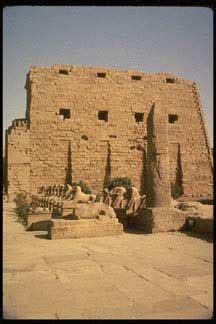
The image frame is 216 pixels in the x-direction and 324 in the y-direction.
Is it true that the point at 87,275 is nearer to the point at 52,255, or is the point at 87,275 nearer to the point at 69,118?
the point at 52,255

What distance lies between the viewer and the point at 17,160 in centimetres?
1808

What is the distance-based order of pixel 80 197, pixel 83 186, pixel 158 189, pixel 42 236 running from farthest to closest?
pixel 83 186 → pixel 80 197 → pixel 158 189 → pixel 42 236

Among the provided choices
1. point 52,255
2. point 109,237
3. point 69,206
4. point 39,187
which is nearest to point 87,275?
point 52,255

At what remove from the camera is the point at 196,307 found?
12.3ft

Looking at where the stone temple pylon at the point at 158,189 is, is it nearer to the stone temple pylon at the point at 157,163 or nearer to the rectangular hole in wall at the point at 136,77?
the stone temple pylon at the point at 157,163

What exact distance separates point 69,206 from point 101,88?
38.1 feet

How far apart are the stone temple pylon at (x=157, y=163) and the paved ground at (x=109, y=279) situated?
4.62ft

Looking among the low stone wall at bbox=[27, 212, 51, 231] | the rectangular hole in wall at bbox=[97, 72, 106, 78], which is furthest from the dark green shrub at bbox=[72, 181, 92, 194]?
the low stone wall at bbox=[27, 212, 51, 231]

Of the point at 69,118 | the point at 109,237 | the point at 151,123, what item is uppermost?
the point at 69,118

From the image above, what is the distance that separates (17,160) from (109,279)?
554 inches

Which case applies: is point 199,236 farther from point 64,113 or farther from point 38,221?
point 64,113

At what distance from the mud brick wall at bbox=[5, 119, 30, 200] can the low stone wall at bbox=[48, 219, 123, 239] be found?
10.1 m

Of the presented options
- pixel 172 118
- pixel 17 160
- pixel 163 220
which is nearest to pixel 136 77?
pixel 172 118
